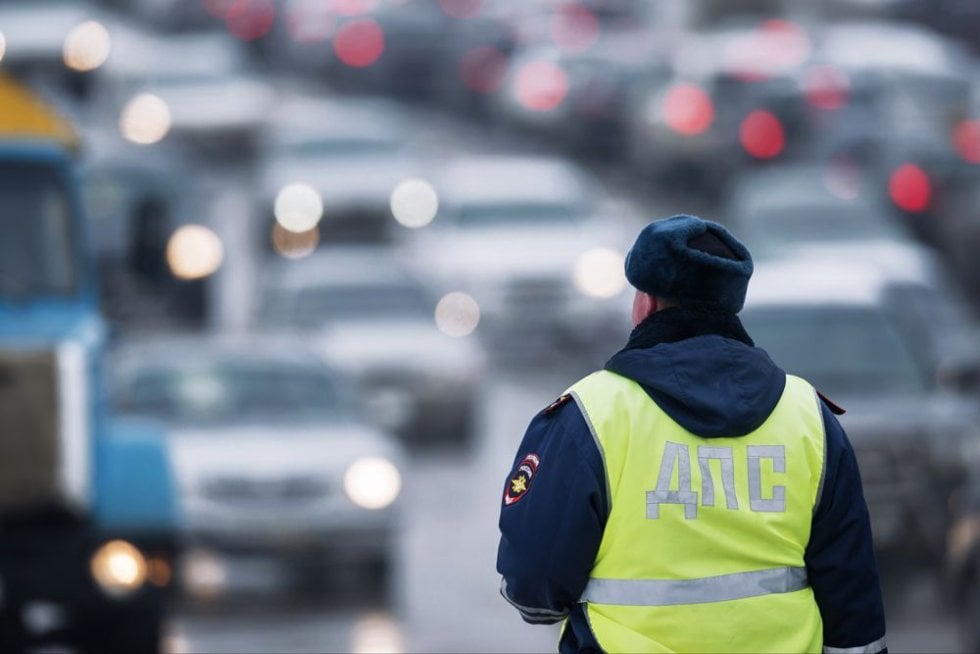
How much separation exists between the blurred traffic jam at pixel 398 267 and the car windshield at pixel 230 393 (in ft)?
0.10

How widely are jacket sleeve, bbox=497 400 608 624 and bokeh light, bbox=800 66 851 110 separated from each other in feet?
83.4

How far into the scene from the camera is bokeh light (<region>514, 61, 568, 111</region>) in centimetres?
3769

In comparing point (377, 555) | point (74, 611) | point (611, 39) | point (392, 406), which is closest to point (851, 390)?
point (377, 555)

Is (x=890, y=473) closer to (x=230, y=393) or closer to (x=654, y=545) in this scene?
(x=230, y=393)

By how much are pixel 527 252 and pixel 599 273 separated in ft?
2.63

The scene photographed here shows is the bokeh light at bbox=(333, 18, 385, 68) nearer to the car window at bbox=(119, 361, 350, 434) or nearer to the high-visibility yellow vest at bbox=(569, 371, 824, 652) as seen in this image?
the car window at bbox=(119, 361, 350, 434)

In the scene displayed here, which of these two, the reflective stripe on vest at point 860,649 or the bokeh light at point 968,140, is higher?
the bokeh light at point 968,140

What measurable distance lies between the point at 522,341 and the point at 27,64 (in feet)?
37.7

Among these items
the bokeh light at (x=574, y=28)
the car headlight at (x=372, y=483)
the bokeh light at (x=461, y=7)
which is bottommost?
the car headlight at (x=372, y=483)

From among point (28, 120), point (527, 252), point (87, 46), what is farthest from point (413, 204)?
point (28, 120)

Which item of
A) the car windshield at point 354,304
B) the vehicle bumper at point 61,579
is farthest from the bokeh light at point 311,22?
the vehicle bumper at point 61,579

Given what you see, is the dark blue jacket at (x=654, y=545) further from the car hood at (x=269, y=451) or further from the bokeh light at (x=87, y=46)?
the bokeh light at (x=87, y=46)

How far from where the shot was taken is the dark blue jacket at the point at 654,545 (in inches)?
208

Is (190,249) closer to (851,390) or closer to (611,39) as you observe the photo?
(851,390)
